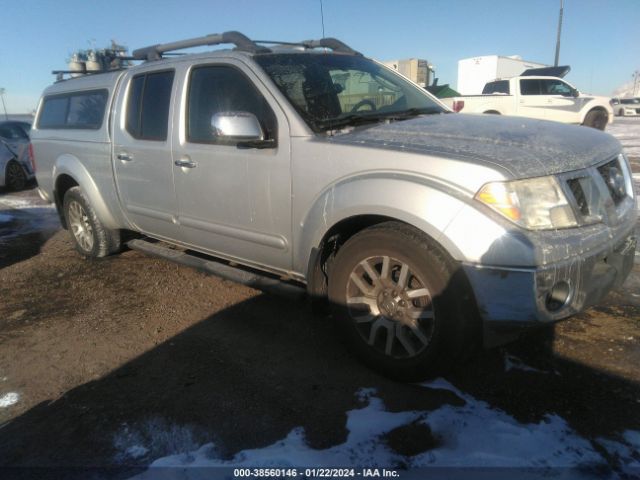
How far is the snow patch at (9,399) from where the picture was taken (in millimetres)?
2635

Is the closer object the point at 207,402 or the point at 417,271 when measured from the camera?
the point at 417,271

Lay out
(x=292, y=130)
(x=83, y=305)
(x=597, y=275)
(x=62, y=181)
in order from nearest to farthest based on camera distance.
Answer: (x=597, y=275)
(x=292, y=130)
(x=83, y=305)
(x=62, y=181)

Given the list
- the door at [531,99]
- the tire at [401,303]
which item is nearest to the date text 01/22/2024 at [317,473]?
the tire at [401,303]

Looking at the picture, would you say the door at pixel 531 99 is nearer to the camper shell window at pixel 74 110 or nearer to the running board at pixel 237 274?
the camper shell window at pixel 74 110

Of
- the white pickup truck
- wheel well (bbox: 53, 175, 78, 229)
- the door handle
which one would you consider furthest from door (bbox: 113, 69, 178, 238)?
the white pickup truck

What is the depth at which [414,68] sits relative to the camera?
714 inches

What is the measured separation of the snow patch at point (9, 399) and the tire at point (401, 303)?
1.87 metres

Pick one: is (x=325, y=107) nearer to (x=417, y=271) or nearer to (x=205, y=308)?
(x=417, y=271)

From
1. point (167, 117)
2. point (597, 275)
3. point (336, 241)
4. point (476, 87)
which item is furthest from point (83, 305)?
point (476, 87)

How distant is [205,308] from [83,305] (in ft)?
3.58

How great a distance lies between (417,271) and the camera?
2.36 m

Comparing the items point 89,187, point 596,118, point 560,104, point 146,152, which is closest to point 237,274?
point 146,152

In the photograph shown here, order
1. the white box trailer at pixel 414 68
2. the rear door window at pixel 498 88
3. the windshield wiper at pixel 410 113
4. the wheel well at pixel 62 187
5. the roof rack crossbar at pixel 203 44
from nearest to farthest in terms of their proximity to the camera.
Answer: the windshield wiper at pixel 410 113, the roof rack crossbar at pixel 203 44, the wheel well at pixel 62 187, the rear door window at pixel 498 88, the white box trailer at pixel 414 68

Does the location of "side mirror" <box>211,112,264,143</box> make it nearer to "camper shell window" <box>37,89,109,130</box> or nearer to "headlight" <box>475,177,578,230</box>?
"headlight" <box>475,177,578,230</box>
